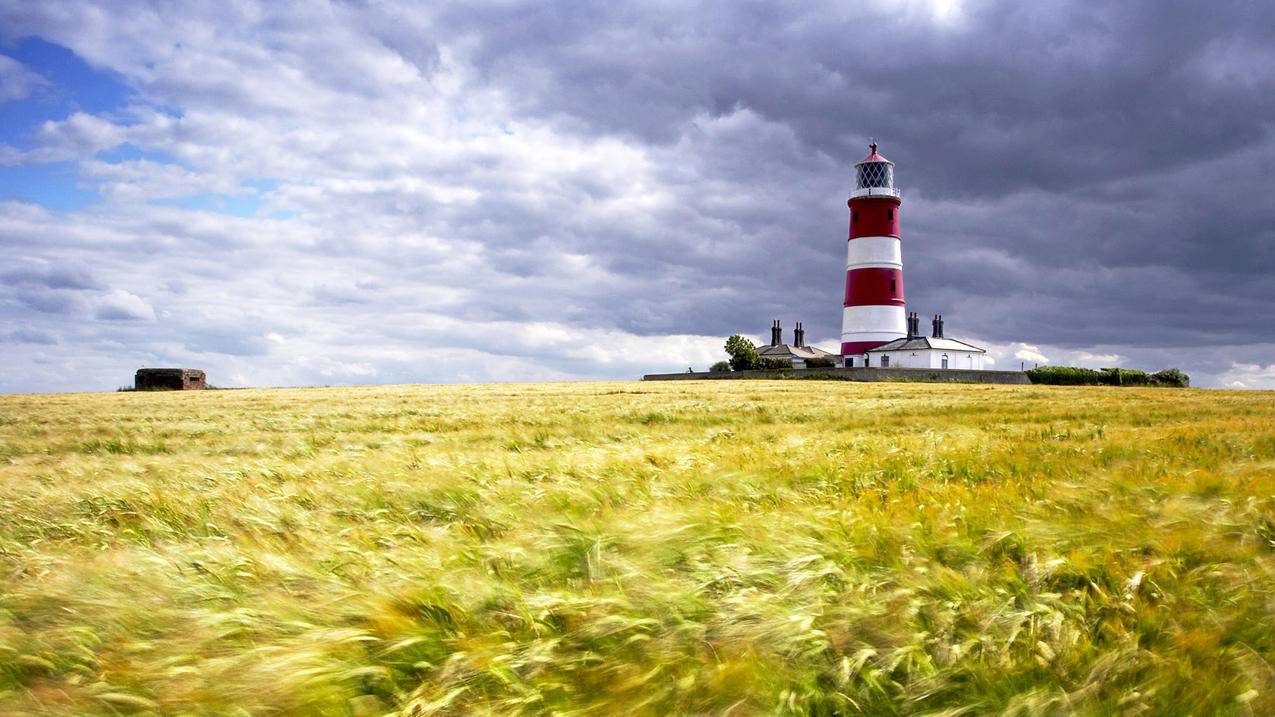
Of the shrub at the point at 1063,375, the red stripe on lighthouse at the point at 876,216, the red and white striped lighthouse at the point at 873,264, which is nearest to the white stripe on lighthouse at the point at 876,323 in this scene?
the red and white striped lighthouse at the point at 873,264

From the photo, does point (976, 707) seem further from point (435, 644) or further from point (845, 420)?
point (845, 420)

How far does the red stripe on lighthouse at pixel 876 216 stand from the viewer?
61.8m

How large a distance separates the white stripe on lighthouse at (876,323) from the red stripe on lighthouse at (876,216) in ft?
20.9

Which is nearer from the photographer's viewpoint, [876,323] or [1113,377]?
[1113,377]

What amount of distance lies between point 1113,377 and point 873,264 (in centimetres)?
1962

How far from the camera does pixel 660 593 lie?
8.43 feet

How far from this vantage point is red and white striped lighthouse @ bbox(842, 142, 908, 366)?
61.8 metres

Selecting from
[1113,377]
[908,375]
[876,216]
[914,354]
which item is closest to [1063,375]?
[1113,377]

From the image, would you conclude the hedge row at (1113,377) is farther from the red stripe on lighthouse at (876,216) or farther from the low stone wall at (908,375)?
the red stripe on lighthouse at (876,216)

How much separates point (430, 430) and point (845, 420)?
248 inches

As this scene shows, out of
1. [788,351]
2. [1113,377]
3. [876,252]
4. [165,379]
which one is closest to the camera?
[165,379]

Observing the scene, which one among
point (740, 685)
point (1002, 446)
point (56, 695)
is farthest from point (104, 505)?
point (1002, 446)

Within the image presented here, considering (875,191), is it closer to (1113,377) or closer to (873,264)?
(873,264)

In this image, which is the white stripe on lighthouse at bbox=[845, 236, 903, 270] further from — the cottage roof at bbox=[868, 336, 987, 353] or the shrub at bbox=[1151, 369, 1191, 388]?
the shrub at bbox=[1151, 369, 1191, 388]
